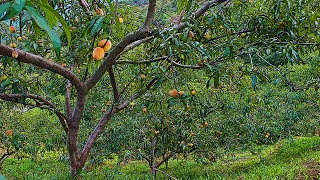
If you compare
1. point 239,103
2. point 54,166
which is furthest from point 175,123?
point 54,166

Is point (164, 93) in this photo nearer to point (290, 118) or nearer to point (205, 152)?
point (205, 152)

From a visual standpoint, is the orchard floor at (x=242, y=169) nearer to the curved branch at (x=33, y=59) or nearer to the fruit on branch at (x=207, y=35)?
the curved branch at (x=33, y=59)

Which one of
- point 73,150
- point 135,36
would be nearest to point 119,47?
point 135,36

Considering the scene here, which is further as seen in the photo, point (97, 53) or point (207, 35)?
point (207, 35)

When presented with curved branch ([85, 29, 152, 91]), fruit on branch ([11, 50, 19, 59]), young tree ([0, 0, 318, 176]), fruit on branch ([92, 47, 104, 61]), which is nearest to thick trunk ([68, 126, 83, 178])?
young tree ([0, 0, 318, 176])

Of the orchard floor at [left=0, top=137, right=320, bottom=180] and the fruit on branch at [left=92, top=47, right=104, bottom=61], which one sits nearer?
the fruit on branch at [left=92, top=47, right=104, bottom=61]

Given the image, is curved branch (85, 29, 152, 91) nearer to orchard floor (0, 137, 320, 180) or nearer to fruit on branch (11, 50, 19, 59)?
fruit on branch (11, 50, 19, 59)

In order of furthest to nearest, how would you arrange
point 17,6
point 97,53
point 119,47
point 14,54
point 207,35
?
point 207,35 → point 119,47 → point 14,54 → point 97,53 → point 17,6

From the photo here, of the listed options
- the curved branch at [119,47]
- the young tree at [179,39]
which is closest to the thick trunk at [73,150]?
the young tree at [179,39]

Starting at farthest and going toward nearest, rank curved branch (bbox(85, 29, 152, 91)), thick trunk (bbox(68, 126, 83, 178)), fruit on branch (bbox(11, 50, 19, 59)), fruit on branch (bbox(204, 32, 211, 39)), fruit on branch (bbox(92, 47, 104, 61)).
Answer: thick trunk (bbox(68, 126, 83, 178)) → fruit on branch (bbox(204, 32, 211, 39)) → curved branch (bbox(85, 29, 152, 91)) → fruit on branch (bbox(11, 50, 19, 59)) → fruit on branch (bbox(92, 47, 104, 61))

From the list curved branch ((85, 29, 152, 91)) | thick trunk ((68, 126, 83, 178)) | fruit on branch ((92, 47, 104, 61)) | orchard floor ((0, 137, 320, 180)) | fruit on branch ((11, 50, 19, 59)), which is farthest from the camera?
orchard floor ((0, 137, 320, 180))

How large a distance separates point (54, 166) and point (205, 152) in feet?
10.4

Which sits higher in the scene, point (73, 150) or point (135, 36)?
point (135, 36)

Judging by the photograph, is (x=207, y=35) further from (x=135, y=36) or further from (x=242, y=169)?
(x=242, y=169)
